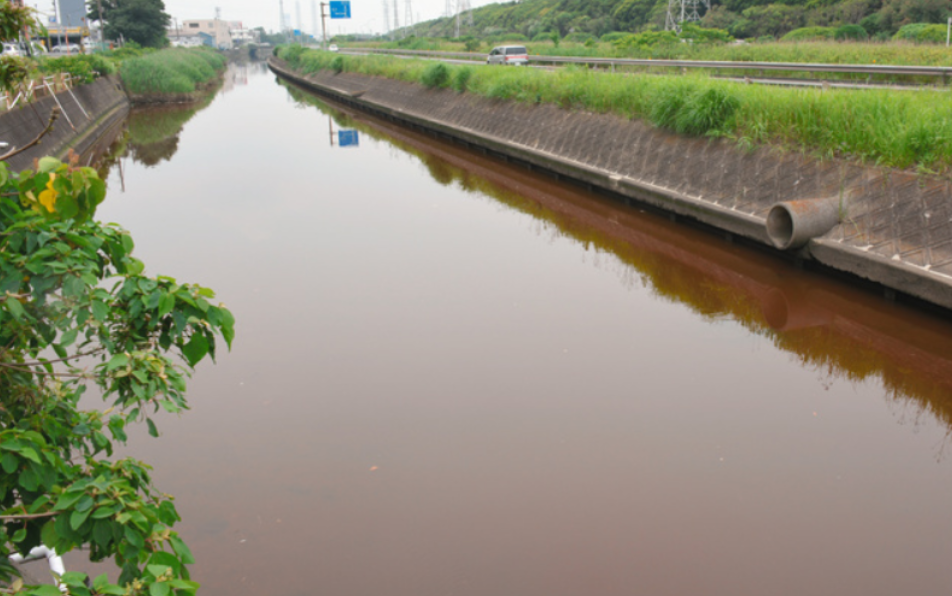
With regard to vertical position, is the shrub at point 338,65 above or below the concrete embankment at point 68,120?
above

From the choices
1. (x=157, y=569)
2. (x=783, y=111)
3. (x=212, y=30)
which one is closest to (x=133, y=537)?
(x=157, y=569)

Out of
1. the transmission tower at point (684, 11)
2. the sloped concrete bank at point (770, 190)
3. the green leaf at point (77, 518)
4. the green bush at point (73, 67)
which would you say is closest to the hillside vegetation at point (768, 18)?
the transmission tower at point (684, 11)

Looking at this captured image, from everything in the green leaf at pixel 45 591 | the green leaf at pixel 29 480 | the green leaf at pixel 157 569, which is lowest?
the green leaf at pixel 157 569

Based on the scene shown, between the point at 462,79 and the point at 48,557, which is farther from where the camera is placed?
the point at 462,79

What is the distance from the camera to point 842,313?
8.12m

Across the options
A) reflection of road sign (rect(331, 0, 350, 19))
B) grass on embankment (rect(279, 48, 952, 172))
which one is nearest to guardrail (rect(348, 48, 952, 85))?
grass on embankment (rect(279, 48, 952, 172))

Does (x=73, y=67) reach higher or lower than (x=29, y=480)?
higher

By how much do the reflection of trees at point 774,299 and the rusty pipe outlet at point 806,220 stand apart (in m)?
0.40

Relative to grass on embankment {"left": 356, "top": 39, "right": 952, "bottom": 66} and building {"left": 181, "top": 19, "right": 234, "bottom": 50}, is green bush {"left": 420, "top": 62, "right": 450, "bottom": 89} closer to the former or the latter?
grass on embankment {"left": 356, "top": 39, "right": 952, "bottom": 66}

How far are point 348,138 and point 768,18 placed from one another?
107 ft

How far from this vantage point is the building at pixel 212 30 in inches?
6220

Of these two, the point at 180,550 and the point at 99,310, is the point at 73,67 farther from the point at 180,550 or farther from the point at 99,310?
the point at 180,550

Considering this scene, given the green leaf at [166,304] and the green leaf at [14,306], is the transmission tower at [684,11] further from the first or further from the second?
the green leaf at [14,306]

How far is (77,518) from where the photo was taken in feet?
6.83
